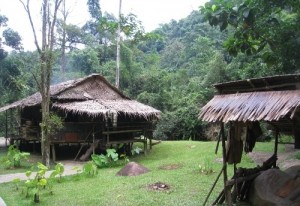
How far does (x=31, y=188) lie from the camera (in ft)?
28.3

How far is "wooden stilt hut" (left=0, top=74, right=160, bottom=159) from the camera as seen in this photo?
15.4 m

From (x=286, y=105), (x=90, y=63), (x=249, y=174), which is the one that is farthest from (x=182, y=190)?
(x=90, y=63)

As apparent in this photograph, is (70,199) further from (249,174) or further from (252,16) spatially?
(252,16)

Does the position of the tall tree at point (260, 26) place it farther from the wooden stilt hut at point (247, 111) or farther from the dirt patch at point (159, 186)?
the dirt patch at point (159, 186)

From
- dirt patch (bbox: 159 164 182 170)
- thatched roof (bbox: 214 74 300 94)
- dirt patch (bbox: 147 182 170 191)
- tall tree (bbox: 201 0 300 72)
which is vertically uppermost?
tall tree (bbox: 201 0 300 72)

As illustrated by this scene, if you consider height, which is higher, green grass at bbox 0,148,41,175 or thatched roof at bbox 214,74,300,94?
thatched roof at bbox 214,74,300,94

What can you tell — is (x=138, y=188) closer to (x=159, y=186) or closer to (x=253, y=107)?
(x=159, y=186)

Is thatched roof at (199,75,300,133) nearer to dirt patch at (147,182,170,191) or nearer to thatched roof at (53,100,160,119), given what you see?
dirt patch at (147,182,170,191)

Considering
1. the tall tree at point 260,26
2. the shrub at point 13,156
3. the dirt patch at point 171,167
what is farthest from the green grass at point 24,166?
the tall tree at point 260,26

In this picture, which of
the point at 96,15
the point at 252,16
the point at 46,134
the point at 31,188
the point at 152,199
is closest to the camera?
the point at 252,16

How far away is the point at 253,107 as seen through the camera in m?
5.56

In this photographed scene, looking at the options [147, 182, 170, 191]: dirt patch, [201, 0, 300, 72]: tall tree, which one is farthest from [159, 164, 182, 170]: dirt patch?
[201, 0, 300, 72]: tall tree

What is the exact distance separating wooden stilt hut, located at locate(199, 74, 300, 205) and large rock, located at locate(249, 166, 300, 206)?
425 mm

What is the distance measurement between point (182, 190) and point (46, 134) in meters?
6.71
